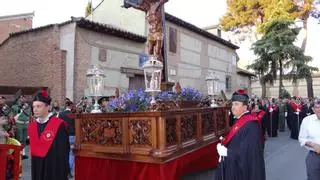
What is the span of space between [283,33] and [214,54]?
4.62m

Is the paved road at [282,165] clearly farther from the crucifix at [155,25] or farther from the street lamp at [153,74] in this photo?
the crucifix at [155,25]

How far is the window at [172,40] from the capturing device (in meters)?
19.8

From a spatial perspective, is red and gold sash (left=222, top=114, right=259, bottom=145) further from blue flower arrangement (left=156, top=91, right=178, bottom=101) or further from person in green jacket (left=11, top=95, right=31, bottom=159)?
person in green jacket (left=11, top=95, right=31, bottom=159)

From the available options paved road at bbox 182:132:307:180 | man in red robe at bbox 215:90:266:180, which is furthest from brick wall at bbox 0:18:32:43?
man in red robe at bbox 215:90:266:180

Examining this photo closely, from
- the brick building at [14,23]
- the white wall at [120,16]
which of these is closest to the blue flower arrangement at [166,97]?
the white wall at [120,16]

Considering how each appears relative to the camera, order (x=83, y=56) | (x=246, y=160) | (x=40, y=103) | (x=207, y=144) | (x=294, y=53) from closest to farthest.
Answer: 1. (x=246, y=160)
2. (x=40, y=103)
3. (x=207, y=144)
4. (x=83, y=56)
5. (x=294, y=53)

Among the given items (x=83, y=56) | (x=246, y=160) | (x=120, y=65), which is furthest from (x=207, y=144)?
(x=120, y=65)

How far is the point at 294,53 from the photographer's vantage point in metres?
25.2

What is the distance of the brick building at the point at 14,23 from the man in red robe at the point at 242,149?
2678 centimetres

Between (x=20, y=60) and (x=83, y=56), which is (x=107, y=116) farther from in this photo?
(x=20, y=60)

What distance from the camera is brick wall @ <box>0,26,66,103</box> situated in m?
14.4

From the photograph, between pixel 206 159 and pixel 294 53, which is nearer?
pixel 206 159

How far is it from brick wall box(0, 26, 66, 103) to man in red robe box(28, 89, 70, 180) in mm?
9590

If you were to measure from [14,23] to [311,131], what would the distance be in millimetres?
27632
